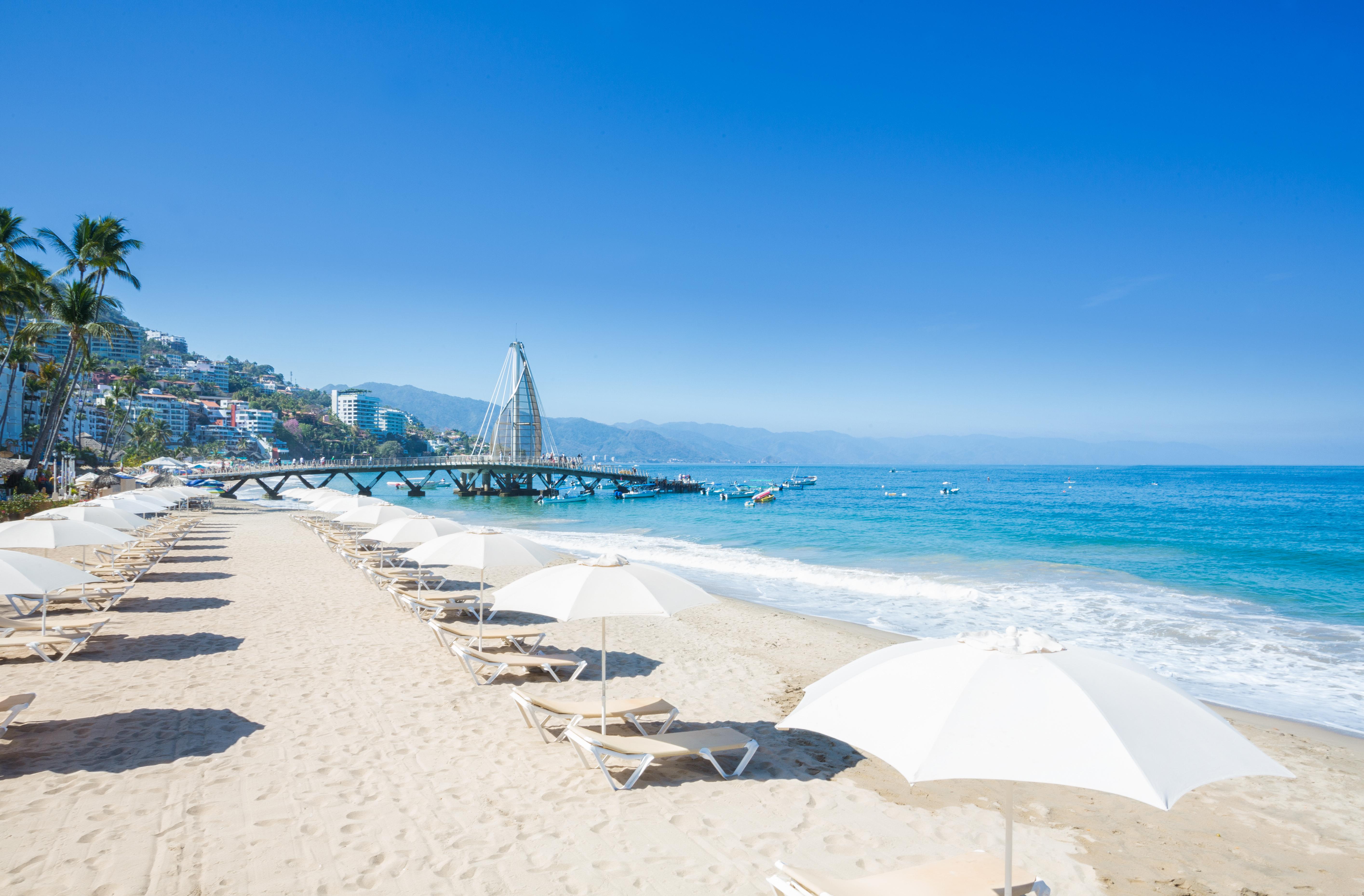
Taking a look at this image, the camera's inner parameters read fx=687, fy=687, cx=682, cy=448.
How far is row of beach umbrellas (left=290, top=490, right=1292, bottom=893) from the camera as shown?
2.04 meters

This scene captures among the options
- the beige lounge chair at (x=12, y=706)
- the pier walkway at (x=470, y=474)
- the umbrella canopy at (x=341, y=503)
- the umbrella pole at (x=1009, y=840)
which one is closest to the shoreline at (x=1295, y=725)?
the umbrella pole at (x=1009, y=840)

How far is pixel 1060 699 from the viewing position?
7.20ft

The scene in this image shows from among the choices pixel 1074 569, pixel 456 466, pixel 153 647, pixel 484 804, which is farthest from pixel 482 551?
pixel 456 466

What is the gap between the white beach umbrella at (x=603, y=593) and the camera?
16.2ft

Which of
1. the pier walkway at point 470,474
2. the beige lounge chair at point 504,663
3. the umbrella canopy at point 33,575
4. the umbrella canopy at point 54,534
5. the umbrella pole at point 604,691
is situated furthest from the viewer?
the pier walkway at point 470,474

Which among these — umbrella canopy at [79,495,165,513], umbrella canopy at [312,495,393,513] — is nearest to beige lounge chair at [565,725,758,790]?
umbrella canopy at [79,495,165,513]

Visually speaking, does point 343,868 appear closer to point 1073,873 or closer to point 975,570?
point 1073,873

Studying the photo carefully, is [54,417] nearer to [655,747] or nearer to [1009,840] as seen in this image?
[655,747]

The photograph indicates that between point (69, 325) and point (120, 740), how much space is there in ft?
97.8

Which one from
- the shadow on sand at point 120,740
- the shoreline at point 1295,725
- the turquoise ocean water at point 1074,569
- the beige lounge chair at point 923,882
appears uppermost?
the beige lounge chair at point 923,882

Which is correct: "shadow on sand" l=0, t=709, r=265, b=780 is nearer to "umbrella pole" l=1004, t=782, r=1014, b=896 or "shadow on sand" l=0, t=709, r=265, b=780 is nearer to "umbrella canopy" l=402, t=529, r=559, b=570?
"umbrella canopy" l=402, t=529, r=559, b=570

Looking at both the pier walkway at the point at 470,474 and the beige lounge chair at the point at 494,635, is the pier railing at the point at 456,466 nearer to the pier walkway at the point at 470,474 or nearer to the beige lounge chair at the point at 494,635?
the pier walkway at the point at 470,474

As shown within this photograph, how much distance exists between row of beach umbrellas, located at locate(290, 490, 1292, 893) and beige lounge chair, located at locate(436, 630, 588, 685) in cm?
497

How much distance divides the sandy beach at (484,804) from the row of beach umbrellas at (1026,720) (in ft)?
0.32
